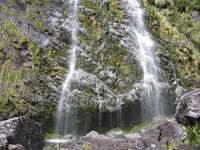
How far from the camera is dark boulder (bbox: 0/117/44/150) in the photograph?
20.6 ft

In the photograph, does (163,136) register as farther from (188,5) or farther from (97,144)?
(188,5)

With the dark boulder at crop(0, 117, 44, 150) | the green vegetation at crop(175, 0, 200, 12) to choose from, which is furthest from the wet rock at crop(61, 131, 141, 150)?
the green vegetation at crop(175, 0, 200, 12)

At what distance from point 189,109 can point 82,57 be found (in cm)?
891

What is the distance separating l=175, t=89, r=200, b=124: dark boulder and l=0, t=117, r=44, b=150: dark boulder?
5.81m

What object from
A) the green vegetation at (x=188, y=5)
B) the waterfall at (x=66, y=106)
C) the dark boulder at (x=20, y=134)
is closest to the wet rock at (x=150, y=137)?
the dark boulder at (x=20, y=134)

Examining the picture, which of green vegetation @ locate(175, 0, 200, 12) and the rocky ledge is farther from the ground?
green vegetation @ locate(175, 0, 200, 12)

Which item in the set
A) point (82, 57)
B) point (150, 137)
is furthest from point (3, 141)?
point (82, 57)

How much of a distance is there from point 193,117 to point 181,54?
988cm

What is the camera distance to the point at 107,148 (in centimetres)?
806

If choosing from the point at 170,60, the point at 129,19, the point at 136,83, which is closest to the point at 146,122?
the point at 136,83

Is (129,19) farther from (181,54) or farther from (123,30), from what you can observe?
(181,54)

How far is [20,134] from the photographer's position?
720 centimetres

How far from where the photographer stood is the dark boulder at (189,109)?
27.3 feet

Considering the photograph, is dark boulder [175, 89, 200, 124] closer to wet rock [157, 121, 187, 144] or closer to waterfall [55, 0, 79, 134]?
wet rock [157, 121, 187, 144]
